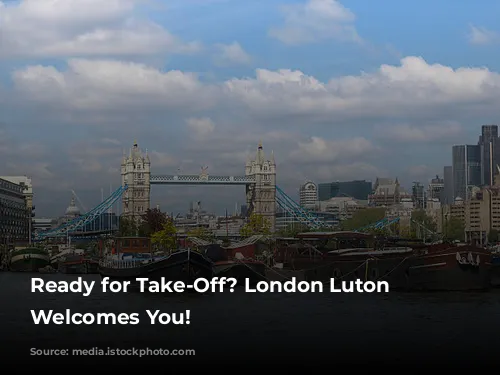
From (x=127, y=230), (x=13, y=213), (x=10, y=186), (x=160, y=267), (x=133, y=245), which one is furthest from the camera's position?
(x=10, y=186)

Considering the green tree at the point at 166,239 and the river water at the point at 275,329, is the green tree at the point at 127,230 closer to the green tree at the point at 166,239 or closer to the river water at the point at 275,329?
the green tree at the point at 166,239

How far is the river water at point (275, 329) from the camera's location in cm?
3306

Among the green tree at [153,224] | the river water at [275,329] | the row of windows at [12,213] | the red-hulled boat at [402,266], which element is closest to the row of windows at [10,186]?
the row of windows at [12,213]

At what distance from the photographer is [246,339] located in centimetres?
3622

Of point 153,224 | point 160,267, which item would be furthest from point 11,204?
point 160,267

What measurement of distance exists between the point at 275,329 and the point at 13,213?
147500 mm

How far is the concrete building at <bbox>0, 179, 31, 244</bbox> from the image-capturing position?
171 m

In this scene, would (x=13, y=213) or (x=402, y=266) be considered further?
(x=13, y=213)

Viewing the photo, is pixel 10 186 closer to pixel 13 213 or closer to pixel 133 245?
pixel 13 213

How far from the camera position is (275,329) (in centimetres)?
3916

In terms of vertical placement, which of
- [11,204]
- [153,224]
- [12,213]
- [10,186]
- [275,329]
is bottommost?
[275,329]

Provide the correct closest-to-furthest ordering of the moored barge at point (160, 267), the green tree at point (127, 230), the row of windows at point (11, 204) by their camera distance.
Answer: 1. the moored barge at point (160, 267)
2. the green tree at point (127, 230)
3. the row of windows at point (11, 204)

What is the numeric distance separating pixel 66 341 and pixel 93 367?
19.1 ft

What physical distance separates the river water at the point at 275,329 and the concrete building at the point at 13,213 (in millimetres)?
112756
